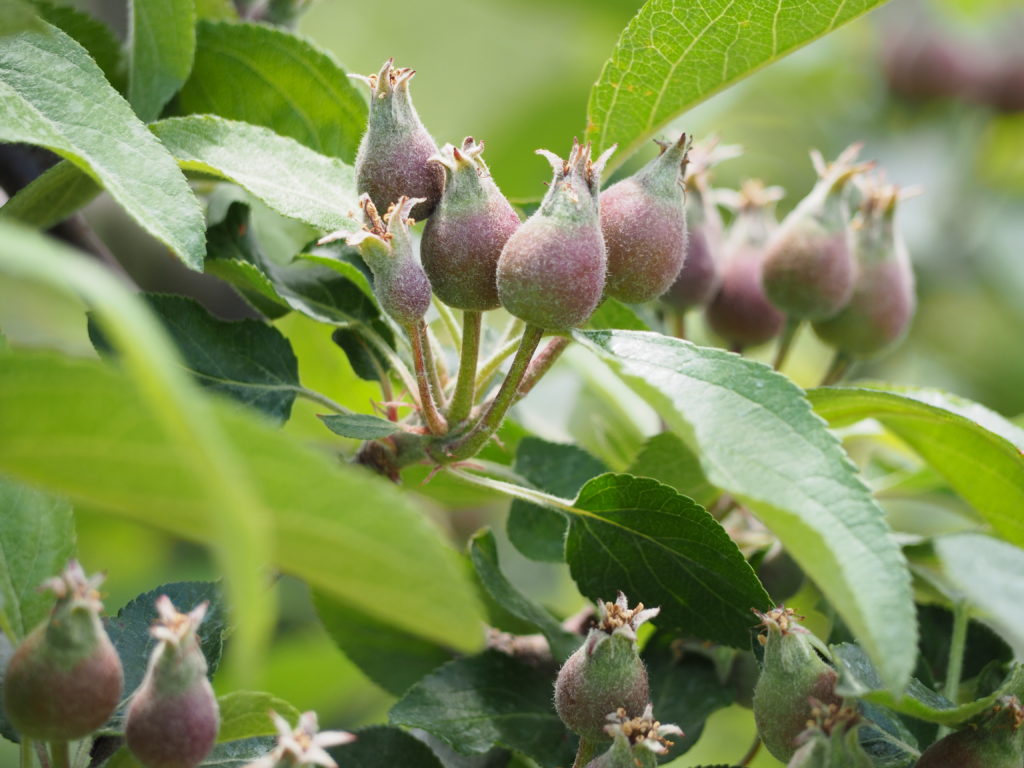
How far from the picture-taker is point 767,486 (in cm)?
101

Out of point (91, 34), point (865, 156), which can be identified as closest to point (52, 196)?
point (91, 34)

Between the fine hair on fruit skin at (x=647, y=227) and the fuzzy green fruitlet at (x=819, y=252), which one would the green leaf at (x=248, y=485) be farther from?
the fuzzy green fruitlet at (x=819, y=252)

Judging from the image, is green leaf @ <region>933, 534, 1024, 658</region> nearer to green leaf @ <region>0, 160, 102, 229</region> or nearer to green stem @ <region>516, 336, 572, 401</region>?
green stem @ <region>516, 336, 572, 401</region>

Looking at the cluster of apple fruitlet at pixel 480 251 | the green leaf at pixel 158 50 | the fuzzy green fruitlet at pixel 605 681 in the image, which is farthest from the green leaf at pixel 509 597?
the green leaf at pixel 158 50

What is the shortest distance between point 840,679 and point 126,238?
288 cm

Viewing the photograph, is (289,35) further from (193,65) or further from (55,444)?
(55,444)

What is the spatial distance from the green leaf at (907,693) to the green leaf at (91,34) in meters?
1.17

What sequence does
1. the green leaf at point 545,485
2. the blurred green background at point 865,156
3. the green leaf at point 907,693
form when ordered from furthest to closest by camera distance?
the blurred green background at point 865,156
the green leaf at point 545,485
the green leaf at point 907,693

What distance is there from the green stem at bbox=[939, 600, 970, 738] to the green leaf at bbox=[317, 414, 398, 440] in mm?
748

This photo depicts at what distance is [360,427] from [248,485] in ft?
1.71

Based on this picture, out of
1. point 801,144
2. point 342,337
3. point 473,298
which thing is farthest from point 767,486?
point 801,144

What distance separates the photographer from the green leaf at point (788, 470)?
93cm

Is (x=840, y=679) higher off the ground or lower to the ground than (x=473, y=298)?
lower

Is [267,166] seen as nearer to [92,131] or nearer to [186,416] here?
[92,131]
